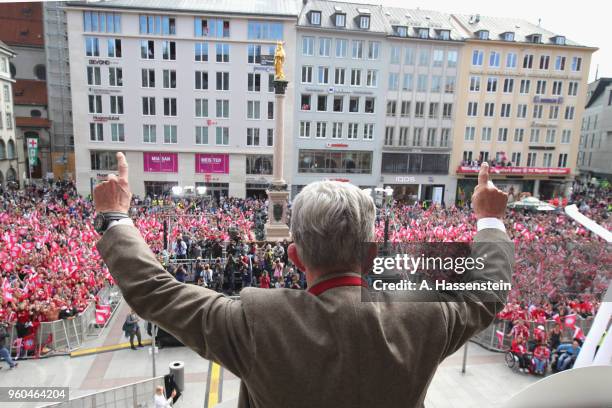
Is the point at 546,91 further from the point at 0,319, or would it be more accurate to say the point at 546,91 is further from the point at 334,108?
the point at 0,319

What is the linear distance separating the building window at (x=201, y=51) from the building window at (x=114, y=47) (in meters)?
6.20

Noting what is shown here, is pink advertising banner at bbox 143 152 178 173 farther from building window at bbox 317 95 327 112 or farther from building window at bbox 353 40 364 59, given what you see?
building window at bbox 353 40 364 59

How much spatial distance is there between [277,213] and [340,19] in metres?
23.0

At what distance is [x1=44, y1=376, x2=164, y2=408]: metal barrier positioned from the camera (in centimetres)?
763

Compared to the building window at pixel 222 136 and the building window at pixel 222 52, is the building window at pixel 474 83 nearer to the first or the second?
the building window at pixel 222 52

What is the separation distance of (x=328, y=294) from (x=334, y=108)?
37105 mm

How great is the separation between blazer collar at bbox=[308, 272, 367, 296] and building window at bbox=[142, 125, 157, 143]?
37.2m

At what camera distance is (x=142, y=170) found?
1414 inches

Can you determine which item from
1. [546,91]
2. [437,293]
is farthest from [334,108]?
[437,293]

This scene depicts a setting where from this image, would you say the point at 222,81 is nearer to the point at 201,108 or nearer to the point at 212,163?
the point at 201,108

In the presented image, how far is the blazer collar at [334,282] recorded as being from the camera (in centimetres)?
144

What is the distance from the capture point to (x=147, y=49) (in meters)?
34.9

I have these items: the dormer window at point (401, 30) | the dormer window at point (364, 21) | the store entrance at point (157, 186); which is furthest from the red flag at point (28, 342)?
the dormer window at point (401, 30)

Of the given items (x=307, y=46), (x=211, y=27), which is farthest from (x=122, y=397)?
(x=307, y=46)
